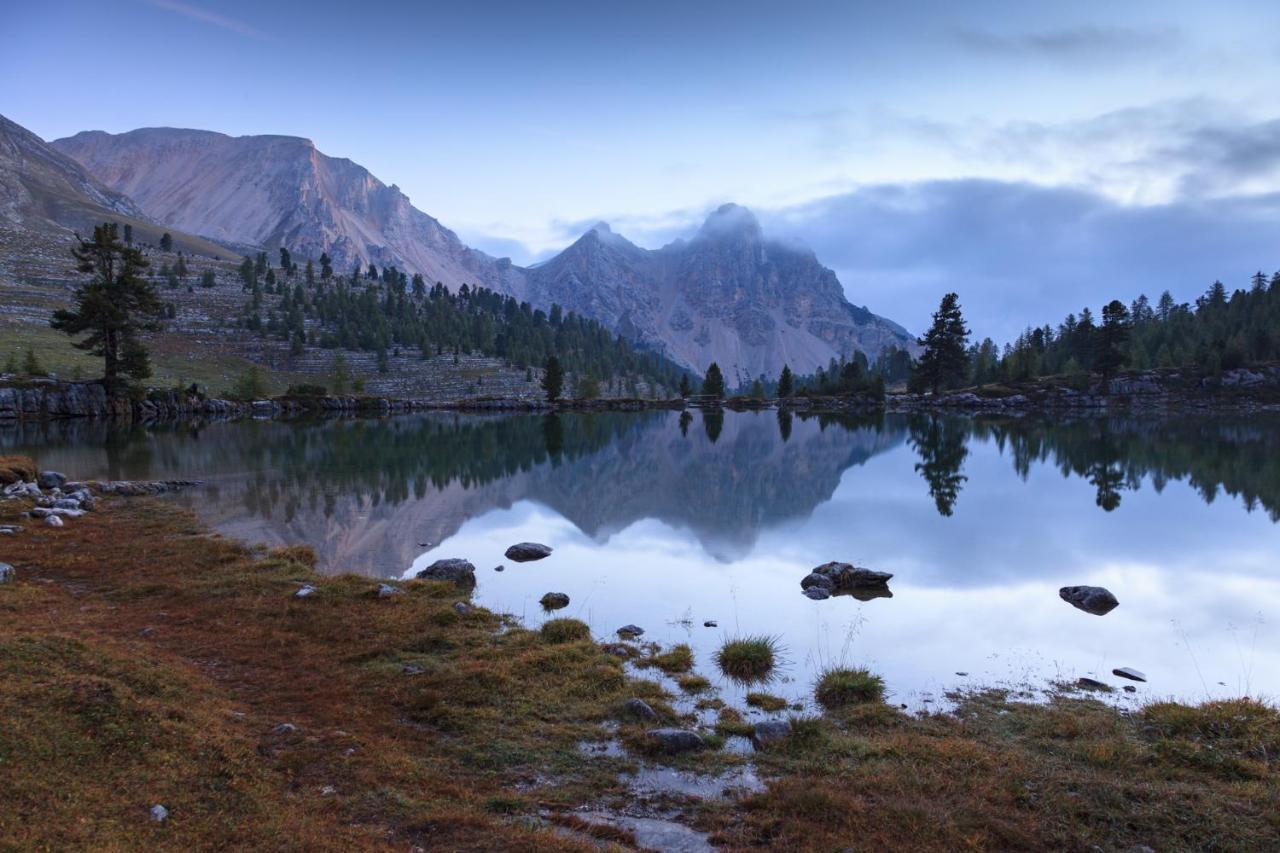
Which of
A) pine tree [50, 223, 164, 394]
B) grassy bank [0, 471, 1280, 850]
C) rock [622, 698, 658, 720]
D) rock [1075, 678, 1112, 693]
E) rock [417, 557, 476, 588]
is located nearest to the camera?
grassy bank [0, 471, 1280, 850]

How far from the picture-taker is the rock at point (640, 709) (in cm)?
1323

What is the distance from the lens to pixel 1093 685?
15.7 m

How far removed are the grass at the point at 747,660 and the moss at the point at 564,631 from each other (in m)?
3.73

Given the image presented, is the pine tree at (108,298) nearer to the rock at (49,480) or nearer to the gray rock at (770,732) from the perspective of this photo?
the rock at (49,480)

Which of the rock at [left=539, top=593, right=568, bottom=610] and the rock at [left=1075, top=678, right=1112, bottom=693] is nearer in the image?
the rock at [left=1075, top=678, right=1112, bottom=693]

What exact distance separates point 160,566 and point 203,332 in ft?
688

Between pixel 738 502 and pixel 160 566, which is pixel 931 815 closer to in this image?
pixel 160 566

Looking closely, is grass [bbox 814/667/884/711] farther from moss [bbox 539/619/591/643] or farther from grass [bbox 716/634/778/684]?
moss [bbox 539/619/591/643]

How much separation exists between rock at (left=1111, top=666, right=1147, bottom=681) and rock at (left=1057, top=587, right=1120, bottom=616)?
5.21m

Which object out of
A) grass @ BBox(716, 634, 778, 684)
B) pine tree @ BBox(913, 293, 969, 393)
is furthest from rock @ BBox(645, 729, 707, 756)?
pine tree @ BBox(913, 293, 969, 393)

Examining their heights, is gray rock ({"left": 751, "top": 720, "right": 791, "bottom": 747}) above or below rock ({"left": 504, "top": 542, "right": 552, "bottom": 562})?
above

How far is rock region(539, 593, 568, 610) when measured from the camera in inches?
837

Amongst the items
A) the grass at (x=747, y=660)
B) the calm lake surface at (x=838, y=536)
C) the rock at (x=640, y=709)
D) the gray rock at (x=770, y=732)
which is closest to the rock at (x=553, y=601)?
the calm lake surface at (x=838, y=536)

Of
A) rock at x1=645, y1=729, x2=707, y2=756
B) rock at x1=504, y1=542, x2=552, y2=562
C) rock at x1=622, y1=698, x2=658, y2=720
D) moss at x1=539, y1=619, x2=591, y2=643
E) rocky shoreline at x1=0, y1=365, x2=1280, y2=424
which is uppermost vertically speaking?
rocky shoreline at x1=0, y1=365, x2=1280, y2=424
